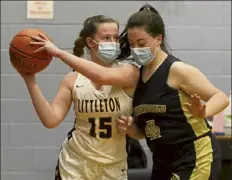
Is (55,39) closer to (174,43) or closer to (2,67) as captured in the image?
(2,67)

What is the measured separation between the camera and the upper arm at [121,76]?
2000mm

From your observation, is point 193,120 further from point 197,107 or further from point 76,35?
A: point 76,35

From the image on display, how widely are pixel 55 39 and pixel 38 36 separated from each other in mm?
1289

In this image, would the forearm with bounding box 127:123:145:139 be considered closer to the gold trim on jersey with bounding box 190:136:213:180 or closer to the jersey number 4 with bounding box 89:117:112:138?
the jersey number 4 with bounding box 89:117:112:138

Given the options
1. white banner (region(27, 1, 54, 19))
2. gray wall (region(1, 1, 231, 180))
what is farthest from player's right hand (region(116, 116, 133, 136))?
white banner (region(27, 1, 54, 19))

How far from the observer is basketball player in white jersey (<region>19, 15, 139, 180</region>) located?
2.07 meters

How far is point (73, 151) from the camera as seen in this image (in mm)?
2139

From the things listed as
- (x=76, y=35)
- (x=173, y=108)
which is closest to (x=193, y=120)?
(x=173, y=108)

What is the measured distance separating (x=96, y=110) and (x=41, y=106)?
0.23 meters

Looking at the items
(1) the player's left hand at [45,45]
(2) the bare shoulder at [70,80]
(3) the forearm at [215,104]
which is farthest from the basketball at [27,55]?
(3) the forearm at [215,104]

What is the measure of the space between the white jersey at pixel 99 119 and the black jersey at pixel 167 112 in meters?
0.14

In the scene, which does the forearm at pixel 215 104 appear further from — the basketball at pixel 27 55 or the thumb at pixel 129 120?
the basketball at pixel 27 55

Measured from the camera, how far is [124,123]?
205 cm

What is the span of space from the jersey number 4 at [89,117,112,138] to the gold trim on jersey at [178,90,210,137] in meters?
0.33
